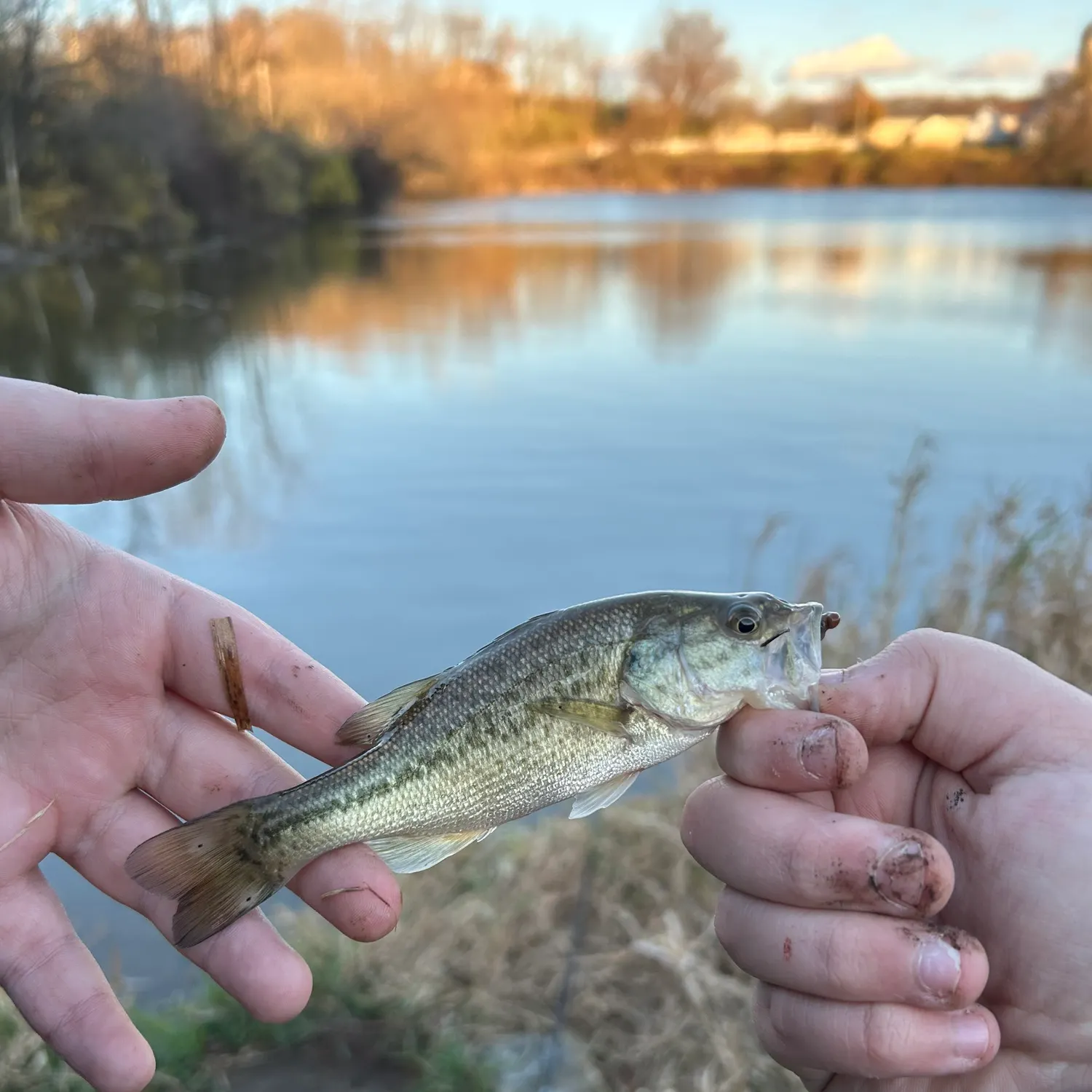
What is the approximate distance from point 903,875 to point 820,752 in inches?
12.8

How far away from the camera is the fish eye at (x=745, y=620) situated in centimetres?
237

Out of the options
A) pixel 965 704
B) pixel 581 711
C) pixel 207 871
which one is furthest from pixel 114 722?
pixel 965 704

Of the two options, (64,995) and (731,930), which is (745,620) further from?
(64,995)

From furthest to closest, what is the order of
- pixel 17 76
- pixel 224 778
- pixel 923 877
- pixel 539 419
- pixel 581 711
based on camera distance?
pixel 17 76
pixel 539 419
pixel 224 778
pixel 581 711
pixel 923 877

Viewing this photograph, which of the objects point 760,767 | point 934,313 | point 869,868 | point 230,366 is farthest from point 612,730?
point 934,313

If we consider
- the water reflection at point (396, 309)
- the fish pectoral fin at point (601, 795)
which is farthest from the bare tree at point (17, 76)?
the fish pectoral fin at point (601, 795)

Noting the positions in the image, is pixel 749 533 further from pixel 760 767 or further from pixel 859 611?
pixel 760 767

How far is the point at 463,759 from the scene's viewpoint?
8.00 feet

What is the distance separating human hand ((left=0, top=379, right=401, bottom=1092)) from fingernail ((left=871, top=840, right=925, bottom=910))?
1.35m

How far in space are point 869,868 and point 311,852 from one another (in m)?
1.47

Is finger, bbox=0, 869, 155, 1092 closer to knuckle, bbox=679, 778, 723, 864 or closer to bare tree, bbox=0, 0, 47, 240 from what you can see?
knuckle, bbox=679, 778, 723, 864

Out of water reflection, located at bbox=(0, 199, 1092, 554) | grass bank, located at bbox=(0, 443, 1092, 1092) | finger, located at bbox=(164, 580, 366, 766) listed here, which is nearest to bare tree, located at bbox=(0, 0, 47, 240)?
water reflection, located at bbox=(0, 199, 1092, 554)

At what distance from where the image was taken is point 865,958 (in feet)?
6.90

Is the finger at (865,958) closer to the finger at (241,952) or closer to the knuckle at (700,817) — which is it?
the knuckle at (700,817)
